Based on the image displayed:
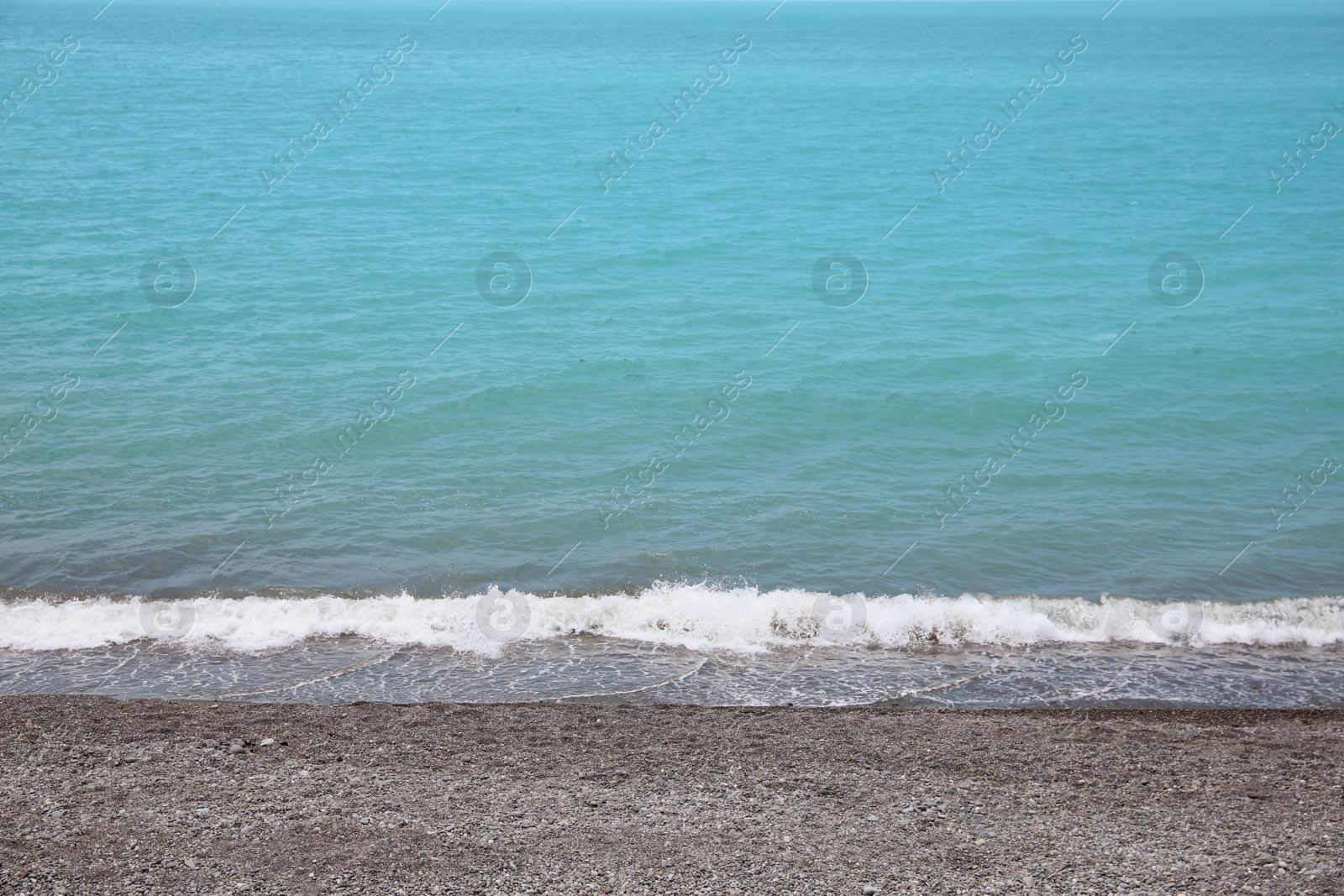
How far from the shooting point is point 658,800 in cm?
793

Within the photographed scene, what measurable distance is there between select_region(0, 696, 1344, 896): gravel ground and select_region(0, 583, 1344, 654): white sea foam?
75.5 inches

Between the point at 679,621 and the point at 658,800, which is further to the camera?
the point at 679,621

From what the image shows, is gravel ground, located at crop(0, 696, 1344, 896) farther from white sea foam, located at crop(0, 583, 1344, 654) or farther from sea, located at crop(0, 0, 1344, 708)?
white sea foam, located at crop(0, 583, 1344, 654)

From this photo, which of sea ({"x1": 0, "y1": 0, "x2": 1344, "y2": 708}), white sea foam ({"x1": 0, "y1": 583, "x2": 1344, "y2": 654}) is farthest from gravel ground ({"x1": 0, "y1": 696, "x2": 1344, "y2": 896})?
white sea foam ({"x1": 0, "y1": 583, "x2": 1344, "y2": 654})

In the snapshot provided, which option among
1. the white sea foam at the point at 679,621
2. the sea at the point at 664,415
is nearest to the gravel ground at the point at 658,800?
the sea at the point at 664,415

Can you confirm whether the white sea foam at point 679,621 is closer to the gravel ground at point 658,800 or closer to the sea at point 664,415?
the sea at point 664,415

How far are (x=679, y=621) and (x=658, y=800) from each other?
168 inches

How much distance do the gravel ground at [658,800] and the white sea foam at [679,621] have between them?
1.92 meters

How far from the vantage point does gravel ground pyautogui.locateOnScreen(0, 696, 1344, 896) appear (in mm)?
6918

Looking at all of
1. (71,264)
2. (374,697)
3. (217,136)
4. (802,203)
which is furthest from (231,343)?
(217,136)

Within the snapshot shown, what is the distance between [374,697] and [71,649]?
3.47m

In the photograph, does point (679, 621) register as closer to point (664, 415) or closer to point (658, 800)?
point (658, 800)

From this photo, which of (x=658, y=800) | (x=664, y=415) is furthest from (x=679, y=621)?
(x=664, y=415)

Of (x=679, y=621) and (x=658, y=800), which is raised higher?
(x=658, y=800)
